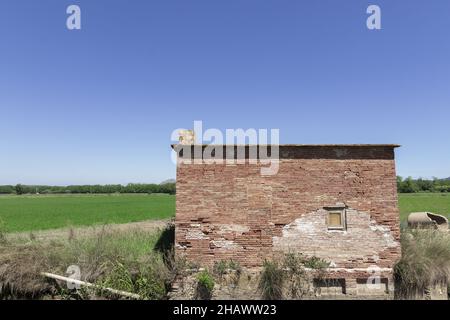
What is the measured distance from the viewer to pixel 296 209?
8633 millimetres

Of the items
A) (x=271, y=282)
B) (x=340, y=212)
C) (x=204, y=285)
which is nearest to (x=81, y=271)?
(x=204, y=285)

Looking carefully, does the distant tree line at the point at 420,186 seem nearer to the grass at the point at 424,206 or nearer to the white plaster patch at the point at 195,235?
the grass at the point at 424,206

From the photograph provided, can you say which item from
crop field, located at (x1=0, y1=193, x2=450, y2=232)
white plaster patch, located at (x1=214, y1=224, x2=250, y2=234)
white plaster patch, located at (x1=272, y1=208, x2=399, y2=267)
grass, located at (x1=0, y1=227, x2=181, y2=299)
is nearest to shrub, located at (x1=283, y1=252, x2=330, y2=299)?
white plaster patch, located at (x1=272, y1=208, x2=399, y2=267)

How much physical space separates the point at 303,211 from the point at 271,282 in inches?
91.0

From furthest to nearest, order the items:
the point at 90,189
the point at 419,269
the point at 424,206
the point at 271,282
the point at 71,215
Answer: the point at 90,189 → the point at 424,206 → the point at 71,215 → the point at 419,269 → the point at 271,282

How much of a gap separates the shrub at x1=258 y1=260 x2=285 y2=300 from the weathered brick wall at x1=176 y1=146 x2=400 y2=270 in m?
0.44

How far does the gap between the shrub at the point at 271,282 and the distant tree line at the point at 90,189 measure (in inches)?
3328

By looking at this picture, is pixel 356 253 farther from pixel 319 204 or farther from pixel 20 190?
pixel 20 190

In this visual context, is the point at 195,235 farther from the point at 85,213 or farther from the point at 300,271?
the point at 85,213

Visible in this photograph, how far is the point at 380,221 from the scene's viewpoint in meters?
8.58

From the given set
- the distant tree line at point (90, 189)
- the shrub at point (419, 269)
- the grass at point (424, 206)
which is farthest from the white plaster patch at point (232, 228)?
the distant tree line at point (90, 189)

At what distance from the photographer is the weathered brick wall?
8.55 m

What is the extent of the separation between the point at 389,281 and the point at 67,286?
32.0 feet

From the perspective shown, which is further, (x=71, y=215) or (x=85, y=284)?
(x=71, y=215)
